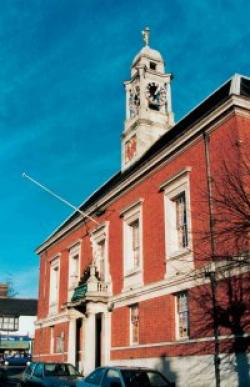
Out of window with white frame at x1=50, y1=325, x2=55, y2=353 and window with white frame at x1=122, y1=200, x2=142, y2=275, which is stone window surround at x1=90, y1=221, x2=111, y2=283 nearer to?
window with white frame at x1=122, y1=200, x2=142, y2=275

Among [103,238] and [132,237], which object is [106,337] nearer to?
[132,237]

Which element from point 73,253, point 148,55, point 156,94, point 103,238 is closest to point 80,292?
point 103,238

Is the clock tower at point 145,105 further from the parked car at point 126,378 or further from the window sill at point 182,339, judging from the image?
the parked car at point 126,378

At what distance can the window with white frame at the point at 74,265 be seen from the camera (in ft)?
102

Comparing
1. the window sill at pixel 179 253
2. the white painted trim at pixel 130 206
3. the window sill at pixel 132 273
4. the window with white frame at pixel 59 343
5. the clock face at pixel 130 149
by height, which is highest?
the clock face at pixel 130 149

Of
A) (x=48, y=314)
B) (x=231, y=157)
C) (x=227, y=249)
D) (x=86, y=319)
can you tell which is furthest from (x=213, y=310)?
(x=48, y=314)

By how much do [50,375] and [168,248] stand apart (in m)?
6.89

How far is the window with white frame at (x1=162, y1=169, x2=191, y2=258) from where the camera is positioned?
20125mm

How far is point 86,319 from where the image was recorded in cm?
2544

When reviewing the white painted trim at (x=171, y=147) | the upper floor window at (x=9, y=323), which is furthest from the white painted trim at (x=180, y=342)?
the upper floor window at (x=9, y=323)

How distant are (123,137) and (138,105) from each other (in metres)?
2.10

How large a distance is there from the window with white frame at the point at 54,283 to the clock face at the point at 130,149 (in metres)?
10.4

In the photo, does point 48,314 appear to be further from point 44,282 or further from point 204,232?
point 204,232

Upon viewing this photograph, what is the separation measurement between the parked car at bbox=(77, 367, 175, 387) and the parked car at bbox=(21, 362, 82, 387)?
3.28m
